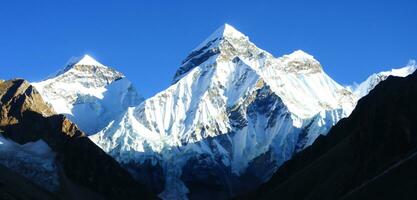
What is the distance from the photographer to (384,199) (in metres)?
139

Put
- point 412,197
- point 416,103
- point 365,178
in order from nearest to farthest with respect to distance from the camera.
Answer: point 412,197 → point 365,178 → point 416,103

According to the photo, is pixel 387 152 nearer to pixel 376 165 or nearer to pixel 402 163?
pixel 376 165

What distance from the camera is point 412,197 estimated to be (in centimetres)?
12975

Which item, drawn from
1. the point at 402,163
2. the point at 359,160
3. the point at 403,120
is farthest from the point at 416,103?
the point at 402,163

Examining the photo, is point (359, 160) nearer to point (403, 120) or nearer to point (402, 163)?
point (403, 120)

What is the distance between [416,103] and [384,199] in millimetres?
57843

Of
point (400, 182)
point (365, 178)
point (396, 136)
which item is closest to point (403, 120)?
point (396, 136)

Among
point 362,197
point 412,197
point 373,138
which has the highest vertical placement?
point 373,138

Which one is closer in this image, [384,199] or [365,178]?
[384,199]

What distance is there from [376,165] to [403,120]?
12524 mm

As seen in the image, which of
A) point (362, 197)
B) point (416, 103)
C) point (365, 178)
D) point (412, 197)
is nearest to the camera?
point (412, 197)

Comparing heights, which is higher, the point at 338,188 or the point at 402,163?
the point at 338,188

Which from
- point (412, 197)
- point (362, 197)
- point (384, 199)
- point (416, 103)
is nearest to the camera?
point (412, 197)

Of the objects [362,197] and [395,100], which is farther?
[395,100]
